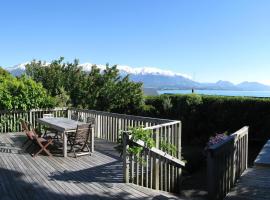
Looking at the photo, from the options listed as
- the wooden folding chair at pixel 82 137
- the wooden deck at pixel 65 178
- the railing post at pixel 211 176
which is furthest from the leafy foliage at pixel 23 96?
the railing post at pixel 211 176

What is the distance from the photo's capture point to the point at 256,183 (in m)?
5.55

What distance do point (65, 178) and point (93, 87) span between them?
823 cm

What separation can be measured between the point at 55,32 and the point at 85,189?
2091 centimetres

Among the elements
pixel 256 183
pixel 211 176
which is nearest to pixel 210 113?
pixel 256 183

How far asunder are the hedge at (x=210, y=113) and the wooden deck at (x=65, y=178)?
565 cm

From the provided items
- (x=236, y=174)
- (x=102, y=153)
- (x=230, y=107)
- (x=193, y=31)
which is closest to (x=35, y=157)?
(x=102, y=153)

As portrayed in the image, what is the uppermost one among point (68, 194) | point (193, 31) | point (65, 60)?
point (193, 31)

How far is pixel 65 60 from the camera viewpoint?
1478 centimetres

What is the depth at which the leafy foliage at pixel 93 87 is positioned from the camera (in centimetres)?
1371

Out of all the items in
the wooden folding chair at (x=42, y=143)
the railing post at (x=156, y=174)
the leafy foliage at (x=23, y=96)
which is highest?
the leafy foliage at (x=23, y=96)

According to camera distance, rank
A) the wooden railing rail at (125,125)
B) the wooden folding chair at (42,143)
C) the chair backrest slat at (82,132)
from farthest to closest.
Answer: the wooden folding chair at (42,143) → the chair backrest slat at (82,132) → the wooden railing rail at (125,125)

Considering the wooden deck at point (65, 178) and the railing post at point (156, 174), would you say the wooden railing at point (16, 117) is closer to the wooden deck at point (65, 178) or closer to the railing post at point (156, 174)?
the wooden deck at point (65, 178)

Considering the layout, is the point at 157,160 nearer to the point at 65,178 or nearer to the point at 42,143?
the point at 65,178

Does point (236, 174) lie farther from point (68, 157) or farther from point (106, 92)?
point (106, 92)
